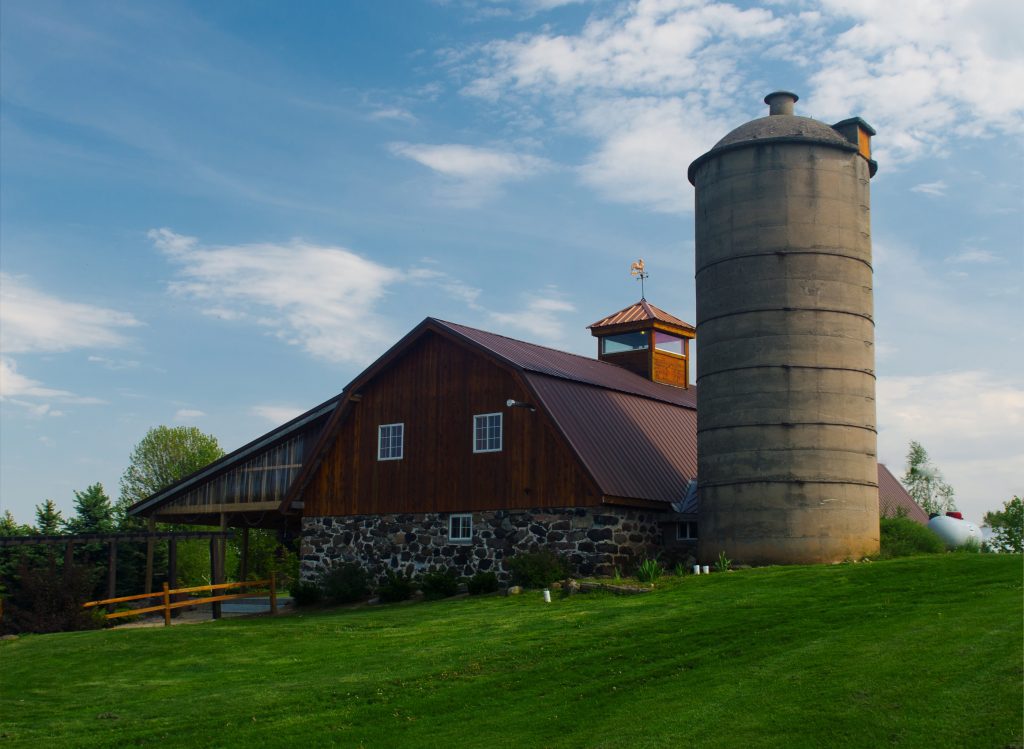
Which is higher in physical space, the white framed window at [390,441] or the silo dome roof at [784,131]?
the silo dome roof at [784,131]

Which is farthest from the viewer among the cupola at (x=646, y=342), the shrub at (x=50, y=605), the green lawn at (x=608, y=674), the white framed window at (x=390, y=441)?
the cupola at (x=646, y=342)

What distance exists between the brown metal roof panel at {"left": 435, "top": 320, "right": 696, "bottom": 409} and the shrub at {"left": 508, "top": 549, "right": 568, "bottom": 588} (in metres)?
4.58

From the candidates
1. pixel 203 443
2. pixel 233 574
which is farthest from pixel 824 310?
pixel 203 443

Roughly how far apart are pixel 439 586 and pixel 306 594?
13.7ft

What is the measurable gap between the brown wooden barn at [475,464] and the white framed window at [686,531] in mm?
30

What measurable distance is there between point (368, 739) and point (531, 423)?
13.5 m

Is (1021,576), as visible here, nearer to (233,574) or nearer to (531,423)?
(531,423)

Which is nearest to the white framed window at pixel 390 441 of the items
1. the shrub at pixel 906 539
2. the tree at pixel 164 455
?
the shrub at pixel 906 539

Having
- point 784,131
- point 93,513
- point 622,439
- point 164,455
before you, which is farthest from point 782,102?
point 164,455

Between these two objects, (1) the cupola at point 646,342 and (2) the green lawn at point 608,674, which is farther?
(1) the cupola at point 646,342

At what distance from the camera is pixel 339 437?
98.1 ft

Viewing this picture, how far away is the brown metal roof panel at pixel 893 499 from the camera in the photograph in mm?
34763

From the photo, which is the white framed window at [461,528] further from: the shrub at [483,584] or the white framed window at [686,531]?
the white framed window at [686,531]

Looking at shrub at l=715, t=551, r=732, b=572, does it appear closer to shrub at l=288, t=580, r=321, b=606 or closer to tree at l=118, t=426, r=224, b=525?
shrub at l=288, t=580, r=321, b=606
